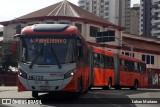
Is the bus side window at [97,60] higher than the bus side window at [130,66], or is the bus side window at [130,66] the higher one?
the bus side window at [97,60]

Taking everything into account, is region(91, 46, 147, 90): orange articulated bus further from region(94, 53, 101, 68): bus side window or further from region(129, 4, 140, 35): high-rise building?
region(129, 4, 140, 35): high-rise building

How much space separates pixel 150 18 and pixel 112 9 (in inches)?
592

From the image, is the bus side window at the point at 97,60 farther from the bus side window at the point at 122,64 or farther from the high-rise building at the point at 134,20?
the high-rise building at the point at 134,20

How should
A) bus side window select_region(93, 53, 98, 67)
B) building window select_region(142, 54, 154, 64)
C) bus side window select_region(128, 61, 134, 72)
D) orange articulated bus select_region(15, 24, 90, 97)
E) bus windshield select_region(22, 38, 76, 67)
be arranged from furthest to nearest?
building window select_region(142, 54, 154, 64), bus side window select_region(128, 61, 134, 72), bus side window select_region(93, 53, 98, 67), bus windshield select_region(22, 38, 76, 67), orange articulated bus select_region(15, 24, 90, 97)

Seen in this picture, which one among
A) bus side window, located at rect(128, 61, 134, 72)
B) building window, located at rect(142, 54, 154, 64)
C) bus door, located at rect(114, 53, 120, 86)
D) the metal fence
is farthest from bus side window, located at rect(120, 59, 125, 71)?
building window, located at rect(142, 54, 154, 64)

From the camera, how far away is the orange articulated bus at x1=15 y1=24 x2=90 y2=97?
16141mm

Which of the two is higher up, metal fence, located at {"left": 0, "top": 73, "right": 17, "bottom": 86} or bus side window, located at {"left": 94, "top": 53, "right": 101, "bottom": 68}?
bus side window, located at {"left": 94, "top": 53, "right": 101, "bottom": 68}

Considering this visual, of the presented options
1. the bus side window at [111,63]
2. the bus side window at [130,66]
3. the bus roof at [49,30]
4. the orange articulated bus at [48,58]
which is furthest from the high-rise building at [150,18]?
the orange articulated bus at [48,58]

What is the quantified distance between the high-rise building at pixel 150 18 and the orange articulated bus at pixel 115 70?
98.1 metres

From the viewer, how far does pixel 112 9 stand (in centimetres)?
14238

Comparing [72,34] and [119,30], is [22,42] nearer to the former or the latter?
[72,34]

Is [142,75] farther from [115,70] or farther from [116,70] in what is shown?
[115,70]

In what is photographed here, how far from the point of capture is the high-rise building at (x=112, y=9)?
140m

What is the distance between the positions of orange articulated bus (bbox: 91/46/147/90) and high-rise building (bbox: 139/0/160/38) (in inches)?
3860
